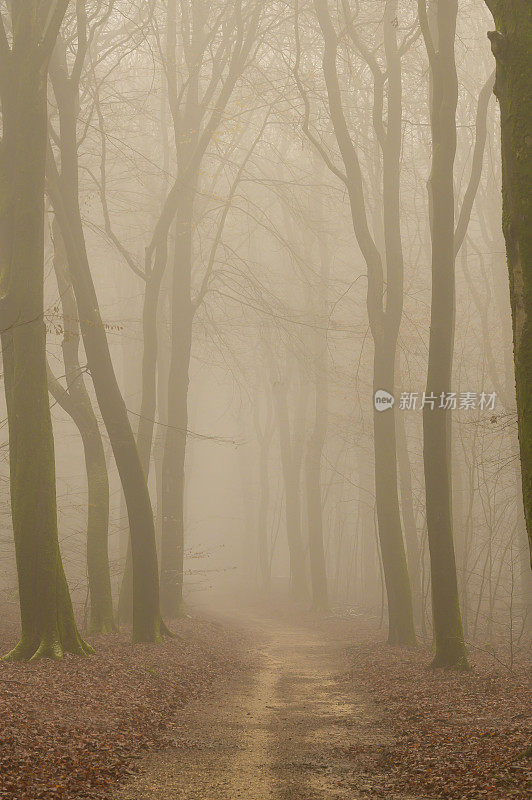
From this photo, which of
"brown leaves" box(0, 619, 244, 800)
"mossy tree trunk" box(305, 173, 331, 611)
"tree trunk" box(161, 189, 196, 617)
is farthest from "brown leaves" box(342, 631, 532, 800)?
"mossy tree trunk" box(305, 173, 331, 611)

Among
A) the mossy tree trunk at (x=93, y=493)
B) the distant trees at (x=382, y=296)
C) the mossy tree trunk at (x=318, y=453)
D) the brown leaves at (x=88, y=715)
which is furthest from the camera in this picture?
the mossy tree trunk at (x=318, y=453)

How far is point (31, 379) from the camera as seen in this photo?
9320mm

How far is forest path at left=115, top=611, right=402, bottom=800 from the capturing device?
5.25 m

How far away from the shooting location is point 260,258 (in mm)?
30688

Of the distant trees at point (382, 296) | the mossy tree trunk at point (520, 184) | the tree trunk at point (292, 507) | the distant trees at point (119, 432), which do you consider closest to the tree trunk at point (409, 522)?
the distant trees at point (382, 296)

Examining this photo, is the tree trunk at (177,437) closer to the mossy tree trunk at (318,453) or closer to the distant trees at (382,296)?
the distant trees at (382,296)

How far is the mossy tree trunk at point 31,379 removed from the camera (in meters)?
8.99

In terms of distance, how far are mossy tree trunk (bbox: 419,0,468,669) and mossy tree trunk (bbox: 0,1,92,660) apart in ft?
17.2

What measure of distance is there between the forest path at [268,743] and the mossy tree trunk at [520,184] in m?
2.73

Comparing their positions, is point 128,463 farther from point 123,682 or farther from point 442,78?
point 442,78

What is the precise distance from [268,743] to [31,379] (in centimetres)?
543

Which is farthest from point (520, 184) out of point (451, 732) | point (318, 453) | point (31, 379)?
point (318, 453)

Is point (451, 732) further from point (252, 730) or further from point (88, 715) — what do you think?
point (88, 715)

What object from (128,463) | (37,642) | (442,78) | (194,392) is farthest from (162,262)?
(194,392)
